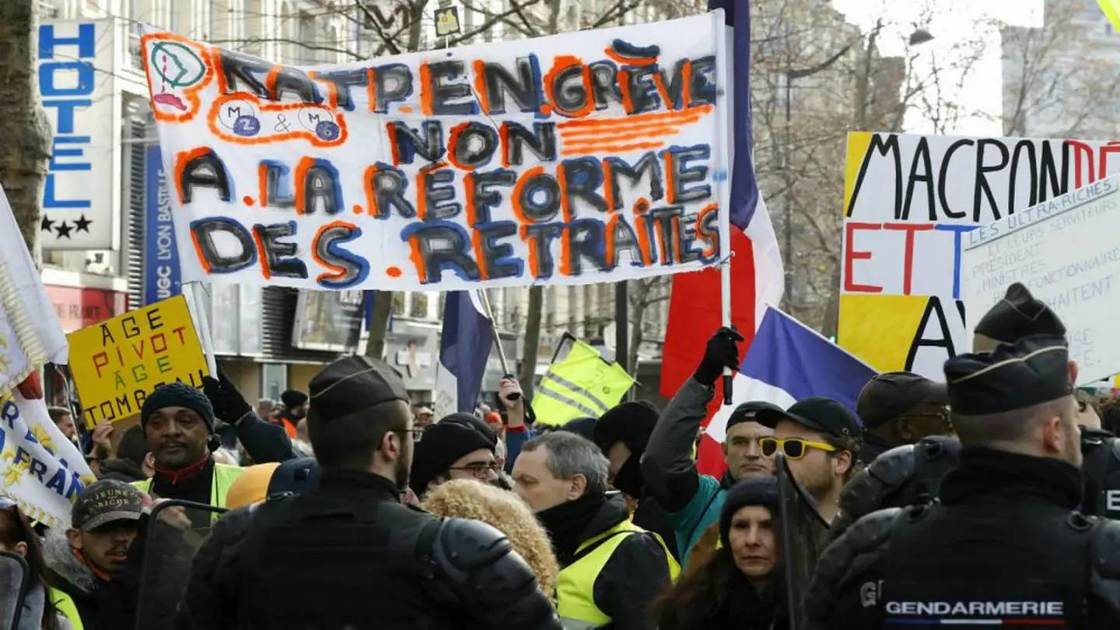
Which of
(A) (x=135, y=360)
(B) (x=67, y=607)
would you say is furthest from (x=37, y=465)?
(A) (x=135, y=360)

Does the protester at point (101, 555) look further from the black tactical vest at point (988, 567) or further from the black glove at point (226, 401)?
the black tactical vest at point (988, 567)

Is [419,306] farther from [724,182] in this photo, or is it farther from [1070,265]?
[1070,265]

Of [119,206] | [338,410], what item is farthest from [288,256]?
[119,206]

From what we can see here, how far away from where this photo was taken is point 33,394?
680 centimetres

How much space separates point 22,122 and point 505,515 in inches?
242

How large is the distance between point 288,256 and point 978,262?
10.1 feet

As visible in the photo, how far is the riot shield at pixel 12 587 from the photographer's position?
4.80 meters

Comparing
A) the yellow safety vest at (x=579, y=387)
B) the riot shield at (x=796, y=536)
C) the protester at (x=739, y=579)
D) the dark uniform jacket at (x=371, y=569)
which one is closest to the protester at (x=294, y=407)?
the yellow safety vest at (x=579, y=387)

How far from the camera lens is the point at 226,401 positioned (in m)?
7.74

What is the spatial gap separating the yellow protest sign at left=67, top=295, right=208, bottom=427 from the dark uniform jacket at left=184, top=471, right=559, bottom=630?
18.5ft

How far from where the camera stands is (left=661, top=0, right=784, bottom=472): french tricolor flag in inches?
344

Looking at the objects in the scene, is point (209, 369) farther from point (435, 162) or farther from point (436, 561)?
point (436, 561)

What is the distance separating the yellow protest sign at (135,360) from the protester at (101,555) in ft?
11.4

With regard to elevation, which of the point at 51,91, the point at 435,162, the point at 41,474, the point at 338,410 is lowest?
the point at 41,474
